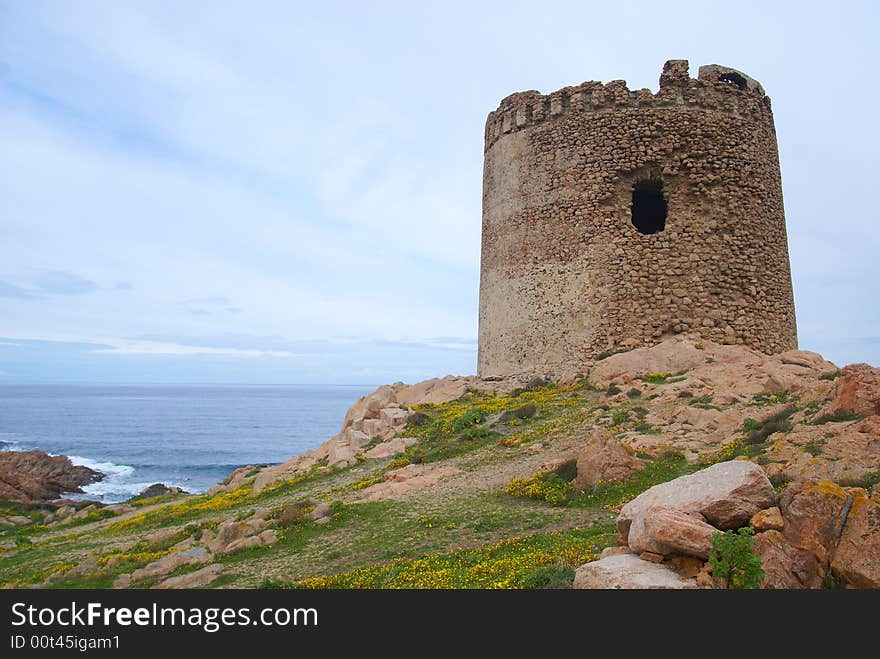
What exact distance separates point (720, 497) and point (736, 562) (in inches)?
41.1

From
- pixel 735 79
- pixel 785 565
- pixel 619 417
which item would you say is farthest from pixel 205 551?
pixel 735 79

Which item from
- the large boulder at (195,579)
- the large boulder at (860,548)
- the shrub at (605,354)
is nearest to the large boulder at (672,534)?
the large boulder at (860,548)

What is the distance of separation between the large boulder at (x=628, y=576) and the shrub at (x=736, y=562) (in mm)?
269

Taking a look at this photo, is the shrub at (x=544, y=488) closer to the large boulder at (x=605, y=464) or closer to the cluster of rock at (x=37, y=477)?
the large boulder at (x=605, y=464)

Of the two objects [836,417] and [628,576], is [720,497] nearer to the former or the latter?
[628,576]

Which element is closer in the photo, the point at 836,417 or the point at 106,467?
the point at 836,417

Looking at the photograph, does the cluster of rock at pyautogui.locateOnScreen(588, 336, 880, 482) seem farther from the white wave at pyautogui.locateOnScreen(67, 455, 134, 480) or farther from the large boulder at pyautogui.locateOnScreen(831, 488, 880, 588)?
the white wave at pyautogui.locateOnScreen(67, 455, 134, 480)

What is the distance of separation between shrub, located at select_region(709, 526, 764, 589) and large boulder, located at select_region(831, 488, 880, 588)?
770mm

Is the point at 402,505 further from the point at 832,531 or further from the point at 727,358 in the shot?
the point at 727,358

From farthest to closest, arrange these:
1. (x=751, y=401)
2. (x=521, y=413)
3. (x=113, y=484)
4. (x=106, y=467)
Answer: (x=106, y=467) → (x=113, y=484) → (x=521, y=413) → (x=751, y=401)

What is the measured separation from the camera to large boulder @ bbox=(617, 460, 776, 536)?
6.59 meters

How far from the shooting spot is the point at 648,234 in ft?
62.0

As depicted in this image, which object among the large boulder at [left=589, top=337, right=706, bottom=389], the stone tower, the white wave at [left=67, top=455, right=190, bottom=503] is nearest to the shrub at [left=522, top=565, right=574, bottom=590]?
the large boulder at [left=589, top=337, right=706, bottom=389]

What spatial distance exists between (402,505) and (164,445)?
60.7 metres
